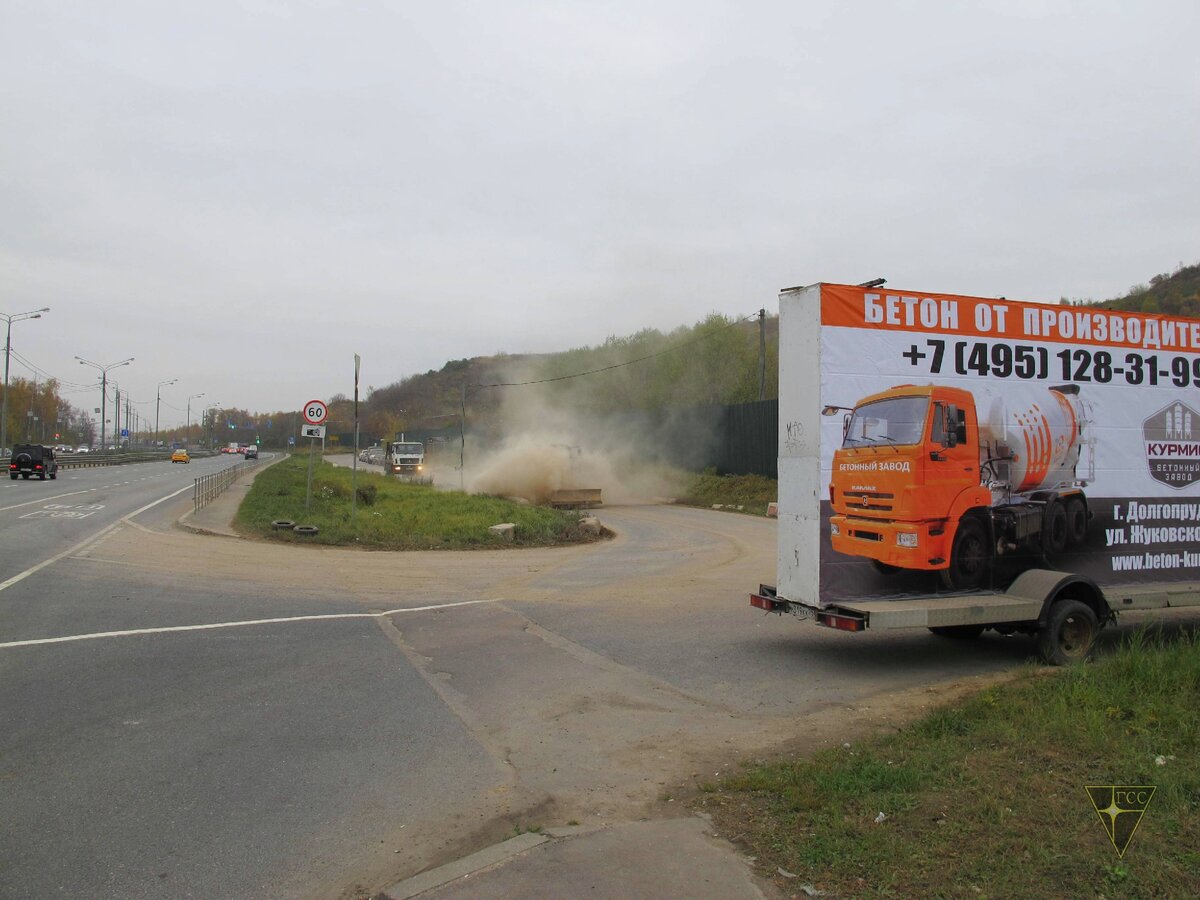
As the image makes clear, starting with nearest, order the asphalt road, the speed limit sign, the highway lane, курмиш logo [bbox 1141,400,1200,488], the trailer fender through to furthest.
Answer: the asphalt road → the trailer fender → курмиш logo [bbox 1141,400,1200,488] → the highway lane → the speed limit sign

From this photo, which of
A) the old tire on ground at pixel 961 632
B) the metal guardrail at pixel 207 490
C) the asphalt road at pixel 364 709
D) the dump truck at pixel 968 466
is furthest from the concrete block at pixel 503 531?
the metal guardrail at pixel 207 490

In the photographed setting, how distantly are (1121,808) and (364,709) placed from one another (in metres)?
4.91

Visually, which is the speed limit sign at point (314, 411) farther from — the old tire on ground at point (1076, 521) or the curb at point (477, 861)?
the curb at point (477, 861)

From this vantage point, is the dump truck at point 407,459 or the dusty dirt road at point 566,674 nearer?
the dusty dirt road at point 566,674

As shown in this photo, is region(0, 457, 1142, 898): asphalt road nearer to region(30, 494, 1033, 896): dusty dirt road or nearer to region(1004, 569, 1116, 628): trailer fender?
region(30, 494, 1033, 896): dusty dirt road

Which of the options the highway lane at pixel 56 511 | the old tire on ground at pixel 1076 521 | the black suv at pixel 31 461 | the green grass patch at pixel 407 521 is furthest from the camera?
the black suv at pixel 31 461

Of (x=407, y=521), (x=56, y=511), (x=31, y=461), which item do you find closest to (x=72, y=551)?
(x=407, y=521)

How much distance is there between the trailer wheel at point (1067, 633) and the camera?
7.70m

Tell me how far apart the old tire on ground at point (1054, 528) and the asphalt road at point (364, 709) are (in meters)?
1.16

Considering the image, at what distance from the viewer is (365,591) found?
12.0 meters

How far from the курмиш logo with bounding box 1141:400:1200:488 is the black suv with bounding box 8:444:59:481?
4706 cm

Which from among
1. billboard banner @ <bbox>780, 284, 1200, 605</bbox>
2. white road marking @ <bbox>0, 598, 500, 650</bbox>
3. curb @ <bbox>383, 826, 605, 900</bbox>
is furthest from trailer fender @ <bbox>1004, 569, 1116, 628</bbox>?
white road marking @ <bbox>0, 598, 500, 650</bbox>

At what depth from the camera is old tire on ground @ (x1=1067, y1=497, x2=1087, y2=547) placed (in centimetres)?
823

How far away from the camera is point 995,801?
421cm
